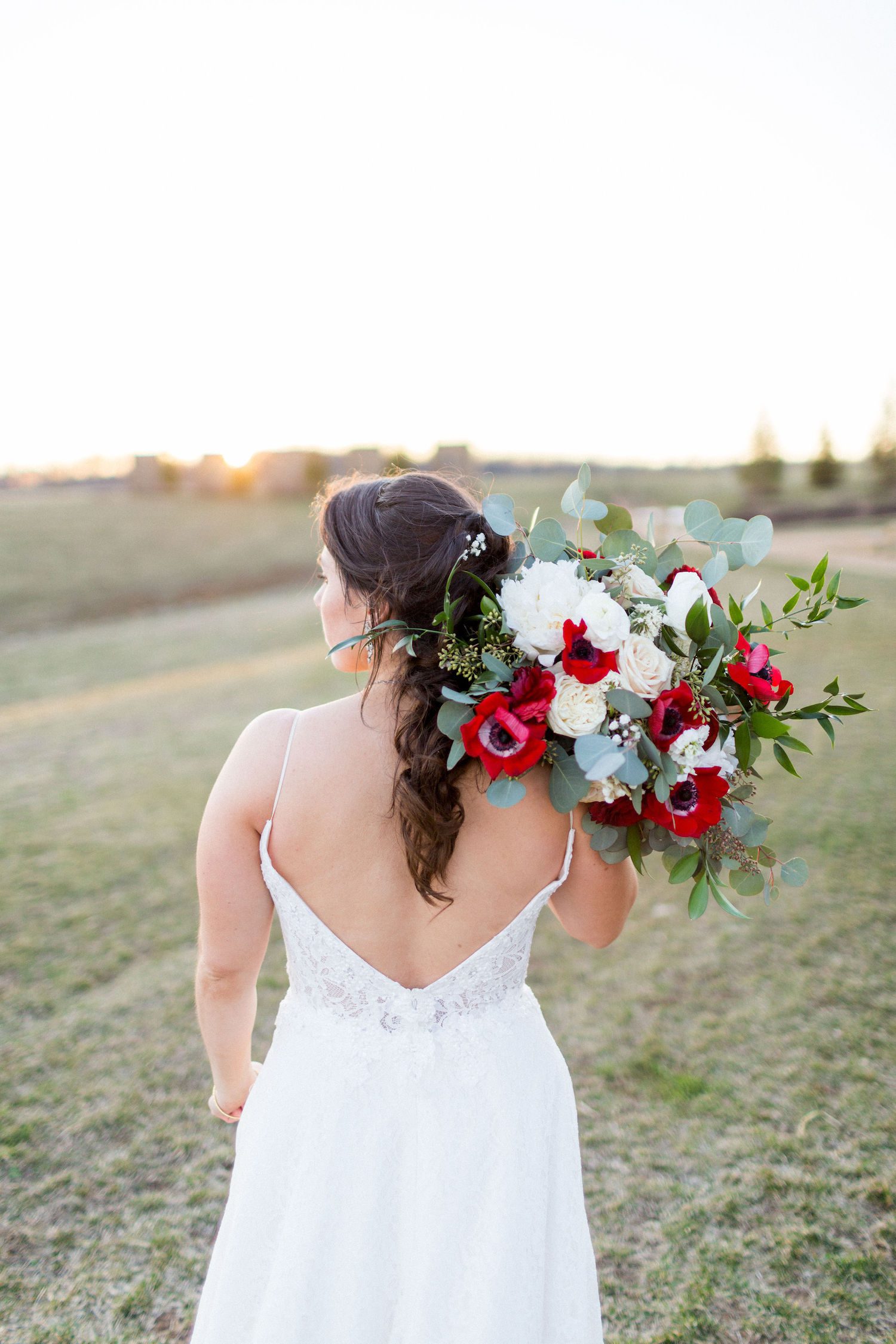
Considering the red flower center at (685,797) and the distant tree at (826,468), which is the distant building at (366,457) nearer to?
the red flower center at (685,797)

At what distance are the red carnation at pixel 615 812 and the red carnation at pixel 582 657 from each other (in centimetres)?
24

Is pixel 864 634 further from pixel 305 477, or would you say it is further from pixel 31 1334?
pixel 305 477

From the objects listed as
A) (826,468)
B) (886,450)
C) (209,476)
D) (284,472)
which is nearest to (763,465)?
(826,468)

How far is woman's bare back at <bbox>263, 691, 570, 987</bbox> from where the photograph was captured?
138 centimetres

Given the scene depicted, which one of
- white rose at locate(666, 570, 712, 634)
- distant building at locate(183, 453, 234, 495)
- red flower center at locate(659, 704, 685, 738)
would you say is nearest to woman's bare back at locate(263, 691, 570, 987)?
red flower center at locate(659, 704, 685, 738)

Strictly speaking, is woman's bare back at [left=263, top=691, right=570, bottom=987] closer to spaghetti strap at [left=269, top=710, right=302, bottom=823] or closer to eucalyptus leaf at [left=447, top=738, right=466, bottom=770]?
spaghetti strap at [left=269, top=710, right=302, bottom=823]

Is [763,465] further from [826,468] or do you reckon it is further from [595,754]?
[595,754]

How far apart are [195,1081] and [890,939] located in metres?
3.57

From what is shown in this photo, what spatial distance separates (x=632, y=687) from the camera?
4.36 feet

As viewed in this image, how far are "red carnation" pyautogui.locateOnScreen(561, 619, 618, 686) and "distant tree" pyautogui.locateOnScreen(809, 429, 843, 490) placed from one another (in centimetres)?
4939

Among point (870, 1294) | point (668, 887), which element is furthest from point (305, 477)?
point (870, 1294)

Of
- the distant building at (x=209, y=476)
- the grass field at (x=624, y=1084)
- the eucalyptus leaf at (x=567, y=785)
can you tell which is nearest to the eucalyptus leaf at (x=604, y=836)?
the eucalyptus leaf at (x=567, y=785)

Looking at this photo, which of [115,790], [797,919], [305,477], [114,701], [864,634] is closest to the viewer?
[797,919]

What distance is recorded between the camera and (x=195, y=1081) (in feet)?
11.0
